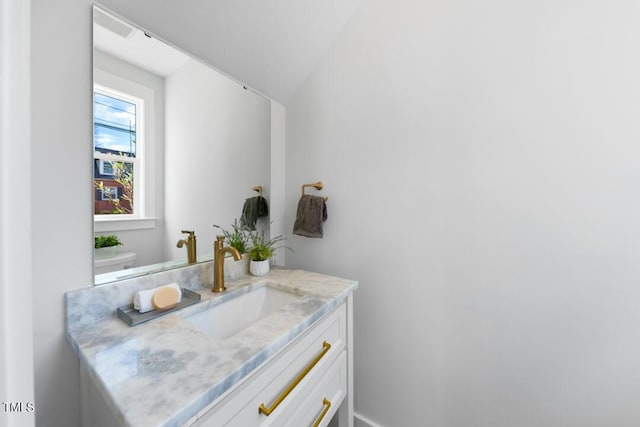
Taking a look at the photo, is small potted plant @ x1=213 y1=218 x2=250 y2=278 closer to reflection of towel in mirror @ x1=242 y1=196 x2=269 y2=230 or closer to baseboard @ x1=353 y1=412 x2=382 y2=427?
reflection of towel in mirror @ x1=242 y1=196 x2=269 y2=230

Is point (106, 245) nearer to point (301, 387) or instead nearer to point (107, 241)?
point (107, 241)

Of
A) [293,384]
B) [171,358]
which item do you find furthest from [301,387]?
[171,358]

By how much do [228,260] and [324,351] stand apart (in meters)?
0.60

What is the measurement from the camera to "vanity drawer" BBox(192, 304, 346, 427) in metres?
0.57

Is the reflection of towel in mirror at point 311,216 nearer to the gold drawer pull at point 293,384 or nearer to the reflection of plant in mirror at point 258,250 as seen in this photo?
the reflection of plant in mirror at point 258,250

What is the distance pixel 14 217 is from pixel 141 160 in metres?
0.81

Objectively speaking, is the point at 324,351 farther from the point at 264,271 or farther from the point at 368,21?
the point at 368,21

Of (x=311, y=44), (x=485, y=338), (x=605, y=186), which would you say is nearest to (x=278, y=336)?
(x=485, y=338)

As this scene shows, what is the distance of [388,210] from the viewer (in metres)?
1.23

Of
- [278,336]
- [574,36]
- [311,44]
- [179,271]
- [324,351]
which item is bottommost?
[324,351]

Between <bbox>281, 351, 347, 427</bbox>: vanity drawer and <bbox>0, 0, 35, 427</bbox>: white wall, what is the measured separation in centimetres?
66

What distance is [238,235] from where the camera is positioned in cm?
128

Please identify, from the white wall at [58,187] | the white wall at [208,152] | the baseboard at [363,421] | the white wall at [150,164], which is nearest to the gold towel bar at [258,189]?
the white wall at [208,152]

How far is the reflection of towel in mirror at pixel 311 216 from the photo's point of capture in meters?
1.34
